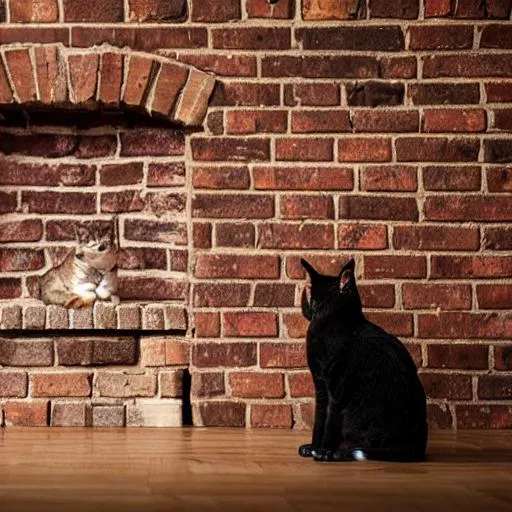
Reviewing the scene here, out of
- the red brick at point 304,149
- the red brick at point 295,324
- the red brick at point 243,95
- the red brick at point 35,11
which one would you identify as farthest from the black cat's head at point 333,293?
the red brick at point 35,11

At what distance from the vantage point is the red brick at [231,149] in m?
3.24

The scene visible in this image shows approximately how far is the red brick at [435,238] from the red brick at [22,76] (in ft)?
4.05

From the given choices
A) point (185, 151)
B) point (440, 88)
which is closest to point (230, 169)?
point (185, 151)

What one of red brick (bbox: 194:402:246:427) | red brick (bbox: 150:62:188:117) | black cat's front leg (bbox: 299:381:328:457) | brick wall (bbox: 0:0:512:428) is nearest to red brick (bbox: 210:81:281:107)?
brick wall (bbox: 0:0:512:428)

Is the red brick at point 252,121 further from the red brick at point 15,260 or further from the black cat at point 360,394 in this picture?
the black cat at point 360,394

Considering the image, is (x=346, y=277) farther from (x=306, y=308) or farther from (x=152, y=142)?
(x=152, y=142)

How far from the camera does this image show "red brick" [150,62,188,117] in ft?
10.5

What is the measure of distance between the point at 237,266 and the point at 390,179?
22.0 inches

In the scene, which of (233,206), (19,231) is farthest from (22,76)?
(233,206)

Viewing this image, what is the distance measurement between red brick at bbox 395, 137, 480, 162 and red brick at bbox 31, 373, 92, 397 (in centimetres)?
124

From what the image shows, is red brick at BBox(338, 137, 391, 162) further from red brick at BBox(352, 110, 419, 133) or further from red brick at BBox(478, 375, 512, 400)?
red brick at BBox(478, 375, 512, 400)

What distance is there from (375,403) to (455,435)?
753mm

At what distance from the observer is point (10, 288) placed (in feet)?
11.0

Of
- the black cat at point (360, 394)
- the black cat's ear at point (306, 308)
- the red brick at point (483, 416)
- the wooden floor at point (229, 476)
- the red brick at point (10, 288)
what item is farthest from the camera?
the red brick at point (10, 288)
